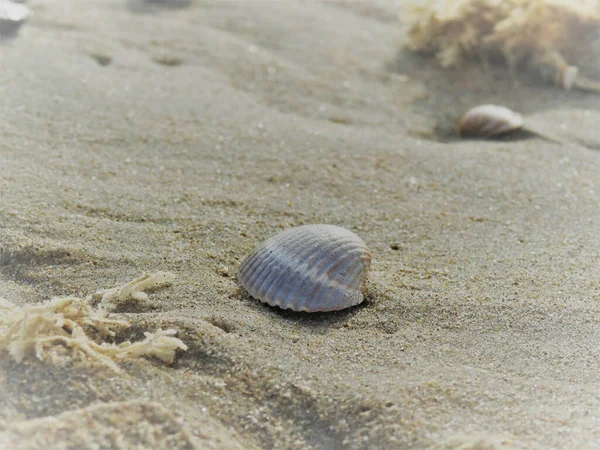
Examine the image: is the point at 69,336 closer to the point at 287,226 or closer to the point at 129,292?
the point at 129,292

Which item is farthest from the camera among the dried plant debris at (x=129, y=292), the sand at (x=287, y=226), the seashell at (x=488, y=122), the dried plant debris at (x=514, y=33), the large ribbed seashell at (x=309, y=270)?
the dried plant debris at (x=514, y=33)

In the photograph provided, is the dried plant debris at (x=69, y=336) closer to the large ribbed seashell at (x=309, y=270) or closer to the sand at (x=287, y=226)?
the sand at (x=287, y=226)

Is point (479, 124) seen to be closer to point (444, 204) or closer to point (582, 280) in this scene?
point (444, 204)

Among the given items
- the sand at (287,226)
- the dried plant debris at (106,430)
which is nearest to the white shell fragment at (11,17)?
the sand at (287,226)

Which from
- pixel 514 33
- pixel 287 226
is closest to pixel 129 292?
pixel 287 226

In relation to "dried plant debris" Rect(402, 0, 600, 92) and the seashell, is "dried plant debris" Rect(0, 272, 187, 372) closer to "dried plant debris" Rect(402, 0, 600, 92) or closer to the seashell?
the seashell
